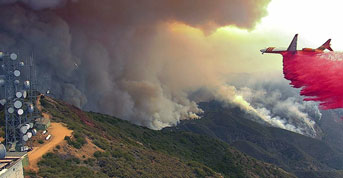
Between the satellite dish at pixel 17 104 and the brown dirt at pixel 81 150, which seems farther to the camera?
the brown dirt at pixel 81 150

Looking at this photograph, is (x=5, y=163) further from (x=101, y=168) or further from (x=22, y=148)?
(x=101, y=168)

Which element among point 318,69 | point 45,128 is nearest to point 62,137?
point 45,128

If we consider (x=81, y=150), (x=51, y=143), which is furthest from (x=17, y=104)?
(x=81, y=150)

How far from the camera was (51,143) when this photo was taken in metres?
94.9

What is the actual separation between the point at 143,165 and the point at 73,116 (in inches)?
1980

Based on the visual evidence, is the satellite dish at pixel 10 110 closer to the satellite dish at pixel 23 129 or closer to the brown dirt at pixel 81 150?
the satellite dish at pixel 23 129

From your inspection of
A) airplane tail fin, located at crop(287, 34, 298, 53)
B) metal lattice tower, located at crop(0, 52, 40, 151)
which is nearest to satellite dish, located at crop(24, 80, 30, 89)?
metal lattice tower, located at crop(0, 52, 40, 151)

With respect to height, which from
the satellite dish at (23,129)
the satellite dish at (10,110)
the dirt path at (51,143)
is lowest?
the dirt path at (51,143)

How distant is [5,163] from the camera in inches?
2338

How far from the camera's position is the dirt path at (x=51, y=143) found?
8176cm

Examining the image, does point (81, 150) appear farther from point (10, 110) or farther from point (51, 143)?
point (10, 110)

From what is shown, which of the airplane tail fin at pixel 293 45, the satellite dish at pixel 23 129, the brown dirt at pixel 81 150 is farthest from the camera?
the brown dirt at pixel 81 150

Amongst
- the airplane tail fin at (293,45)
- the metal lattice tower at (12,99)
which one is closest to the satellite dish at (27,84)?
the metal lattice tower at (12,99)

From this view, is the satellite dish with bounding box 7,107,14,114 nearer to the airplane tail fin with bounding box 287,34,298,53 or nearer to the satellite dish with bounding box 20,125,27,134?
the satellite dish with bounding box 20,125,27,134
